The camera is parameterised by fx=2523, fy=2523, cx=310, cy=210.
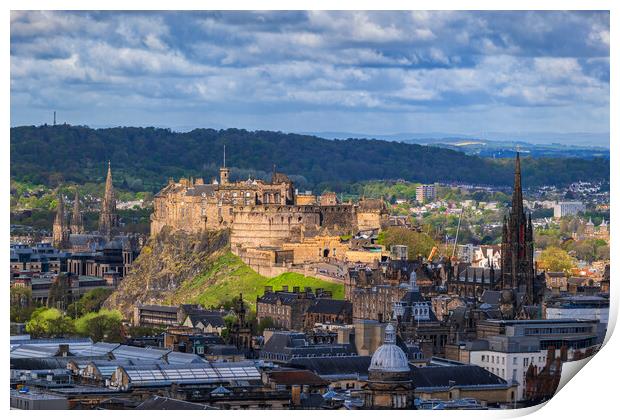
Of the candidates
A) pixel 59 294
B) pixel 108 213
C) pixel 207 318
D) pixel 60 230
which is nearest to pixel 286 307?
pixel 207 318

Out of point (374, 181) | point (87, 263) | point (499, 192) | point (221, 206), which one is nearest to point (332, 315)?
point (221, 206)

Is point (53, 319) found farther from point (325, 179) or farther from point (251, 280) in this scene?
point (325, 179)

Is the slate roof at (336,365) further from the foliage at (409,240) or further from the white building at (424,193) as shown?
the white building at (424,193)

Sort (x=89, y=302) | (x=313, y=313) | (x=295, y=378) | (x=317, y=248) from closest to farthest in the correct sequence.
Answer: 1. (x=295, y=378)
2. (x=313, y=313)
3. (x=317, y=248)
4. (x=89, y=302)

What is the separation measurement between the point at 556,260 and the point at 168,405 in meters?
46.9

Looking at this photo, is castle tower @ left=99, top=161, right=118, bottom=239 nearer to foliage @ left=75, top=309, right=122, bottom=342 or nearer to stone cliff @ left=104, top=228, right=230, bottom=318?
stone cliff @ left=104, top=228, right=230, bottom=318

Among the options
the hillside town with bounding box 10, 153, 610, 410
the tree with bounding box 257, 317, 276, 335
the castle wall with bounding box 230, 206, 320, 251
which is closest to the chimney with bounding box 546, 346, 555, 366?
the hillside town with bounding box 10, 153, 610, 410

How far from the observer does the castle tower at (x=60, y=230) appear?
449 feet

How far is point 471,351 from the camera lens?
69.8m

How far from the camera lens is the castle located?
101000 millimetres

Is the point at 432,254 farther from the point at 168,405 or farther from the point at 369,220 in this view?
the point at 168,405

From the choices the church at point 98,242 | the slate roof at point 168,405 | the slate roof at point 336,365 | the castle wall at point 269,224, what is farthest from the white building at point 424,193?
the slate roof at point 168,405

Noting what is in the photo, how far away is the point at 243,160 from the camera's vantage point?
16725cm

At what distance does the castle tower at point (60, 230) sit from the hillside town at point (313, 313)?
1.58 m
